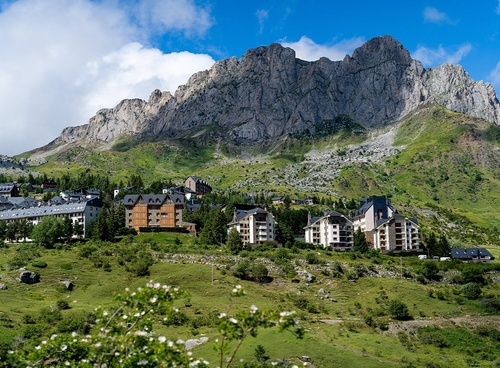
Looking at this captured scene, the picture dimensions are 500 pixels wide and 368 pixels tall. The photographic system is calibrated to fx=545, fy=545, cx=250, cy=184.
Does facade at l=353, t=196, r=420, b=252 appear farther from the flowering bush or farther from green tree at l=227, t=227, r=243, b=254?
the flowering bush

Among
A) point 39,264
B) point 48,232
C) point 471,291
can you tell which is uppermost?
point 48,232

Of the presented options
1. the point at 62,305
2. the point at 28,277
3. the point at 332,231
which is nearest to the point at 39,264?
the point at 28,277

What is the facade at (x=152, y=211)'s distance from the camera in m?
153

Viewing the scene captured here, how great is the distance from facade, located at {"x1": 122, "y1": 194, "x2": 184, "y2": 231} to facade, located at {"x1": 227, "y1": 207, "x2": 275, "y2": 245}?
2233 cm

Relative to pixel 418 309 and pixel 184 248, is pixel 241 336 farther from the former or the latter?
pixel 184 248

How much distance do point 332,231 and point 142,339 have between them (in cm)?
12875

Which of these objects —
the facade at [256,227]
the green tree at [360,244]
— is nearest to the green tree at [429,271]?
the green tree at [360,244]

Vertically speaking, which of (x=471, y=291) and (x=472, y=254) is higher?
(x=472, y=254)

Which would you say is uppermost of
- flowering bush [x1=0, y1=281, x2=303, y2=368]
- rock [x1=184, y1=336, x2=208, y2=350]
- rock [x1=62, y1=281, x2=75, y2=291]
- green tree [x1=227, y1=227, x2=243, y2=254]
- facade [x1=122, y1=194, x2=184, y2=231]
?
facade [x1=122, y1=194, x2=184, y2=231]

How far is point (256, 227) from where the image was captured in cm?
13662

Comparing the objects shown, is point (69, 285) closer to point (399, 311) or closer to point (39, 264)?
point (39, 264)

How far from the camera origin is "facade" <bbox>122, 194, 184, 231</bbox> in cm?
15262

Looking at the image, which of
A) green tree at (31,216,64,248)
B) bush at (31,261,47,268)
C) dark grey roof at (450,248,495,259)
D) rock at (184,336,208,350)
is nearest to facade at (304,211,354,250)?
dark grey roof at (450,248,495,259)

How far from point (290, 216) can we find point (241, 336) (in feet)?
454
